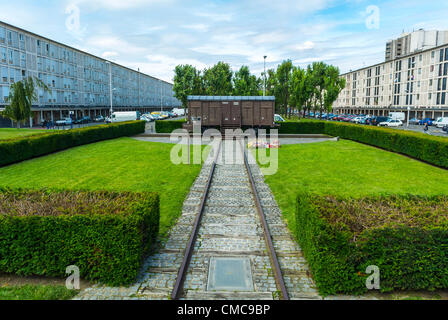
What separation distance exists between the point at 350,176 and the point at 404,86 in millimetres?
71223

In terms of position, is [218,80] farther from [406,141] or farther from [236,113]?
[406,141]

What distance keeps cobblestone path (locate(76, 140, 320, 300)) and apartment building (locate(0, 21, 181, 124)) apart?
50118 millimetres

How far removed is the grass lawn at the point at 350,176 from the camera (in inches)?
479

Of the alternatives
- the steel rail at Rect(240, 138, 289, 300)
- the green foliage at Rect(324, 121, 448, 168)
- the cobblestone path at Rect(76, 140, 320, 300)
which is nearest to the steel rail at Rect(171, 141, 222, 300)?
the cobblestone path at Rect(76, 140, 320, 300)

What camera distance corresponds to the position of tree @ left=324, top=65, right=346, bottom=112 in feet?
202

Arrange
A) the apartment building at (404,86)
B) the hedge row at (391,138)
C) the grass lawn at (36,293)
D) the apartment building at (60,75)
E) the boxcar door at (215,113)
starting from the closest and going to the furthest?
the grass lawn at (36,293) < the hedge row at (391,138) < the boxcar door at (215,113) < the apartment building at (60,75) < the apartment building at (404,86)

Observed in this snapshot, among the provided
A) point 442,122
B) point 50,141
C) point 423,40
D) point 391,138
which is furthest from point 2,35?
point 423,40

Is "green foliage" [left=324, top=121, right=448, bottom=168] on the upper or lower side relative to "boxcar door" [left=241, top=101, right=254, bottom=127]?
lower

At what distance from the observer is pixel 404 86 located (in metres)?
74.6

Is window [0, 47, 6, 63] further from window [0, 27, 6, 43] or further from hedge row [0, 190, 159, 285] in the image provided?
hedge row [0, 190, 159, 285]

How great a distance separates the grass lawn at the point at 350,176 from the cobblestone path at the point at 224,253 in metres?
1.03

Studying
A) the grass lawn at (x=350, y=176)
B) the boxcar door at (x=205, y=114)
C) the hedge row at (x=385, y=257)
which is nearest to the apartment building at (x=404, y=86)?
the boxcar door at (x=205, y=114)

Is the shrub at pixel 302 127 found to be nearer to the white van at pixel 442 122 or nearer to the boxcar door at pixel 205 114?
the boxcar door at pixel 205 114

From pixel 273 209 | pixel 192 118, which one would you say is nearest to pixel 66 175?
pixel 273 209
